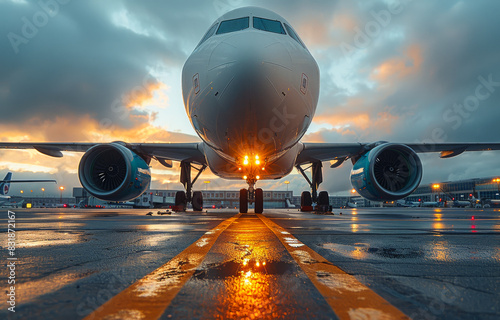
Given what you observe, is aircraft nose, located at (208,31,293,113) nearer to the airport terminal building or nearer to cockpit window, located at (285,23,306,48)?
cockpit window, located at (285,23,306,48)

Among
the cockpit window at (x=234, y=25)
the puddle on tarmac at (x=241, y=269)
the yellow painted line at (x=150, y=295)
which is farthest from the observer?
the cockpit window at (x=234, y=25)

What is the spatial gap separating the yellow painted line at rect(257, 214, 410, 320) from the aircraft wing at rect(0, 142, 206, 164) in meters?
11.1

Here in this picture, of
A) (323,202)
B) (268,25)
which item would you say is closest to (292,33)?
(268,25)

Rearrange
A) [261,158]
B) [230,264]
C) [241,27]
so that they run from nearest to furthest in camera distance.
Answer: [230,264] < [241,27] < [261,158]

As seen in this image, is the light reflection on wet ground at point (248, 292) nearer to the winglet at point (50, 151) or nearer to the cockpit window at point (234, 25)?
the cockpit window at point (234, 25)

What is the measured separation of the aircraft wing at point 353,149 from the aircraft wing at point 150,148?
4649 millimetres

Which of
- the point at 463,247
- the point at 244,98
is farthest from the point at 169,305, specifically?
the point at 244,98

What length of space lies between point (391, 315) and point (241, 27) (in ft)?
18.9

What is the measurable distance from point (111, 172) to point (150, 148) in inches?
89.7

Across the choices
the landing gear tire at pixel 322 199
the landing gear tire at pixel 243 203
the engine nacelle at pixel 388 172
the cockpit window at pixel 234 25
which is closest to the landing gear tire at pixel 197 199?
the landing gear tire at pixel 243 203

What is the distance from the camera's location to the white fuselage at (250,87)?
16.2ft

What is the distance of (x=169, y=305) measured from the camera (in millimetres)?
1277

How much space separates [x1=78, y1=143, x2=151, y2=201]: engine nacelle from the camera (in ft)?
36.5

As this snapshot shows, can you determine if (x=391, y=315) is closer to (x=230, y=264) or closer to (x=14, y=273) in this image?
(x=230, y=264)
